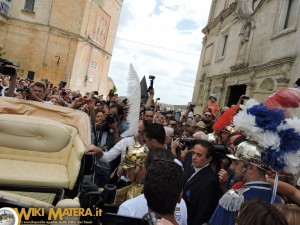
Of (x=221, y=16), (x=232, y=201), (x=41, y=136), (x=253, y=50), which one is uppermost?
(x=221, y=16)

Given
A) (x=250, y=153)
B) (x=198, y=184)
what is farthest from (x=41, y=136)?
(x=250, y=153)

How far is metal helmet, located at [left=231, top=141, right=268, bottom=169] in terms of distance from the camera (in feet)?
7.81

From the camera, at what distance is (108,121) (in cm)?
515

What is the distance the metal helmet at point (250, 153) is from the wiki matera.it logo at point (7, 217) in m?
1.75

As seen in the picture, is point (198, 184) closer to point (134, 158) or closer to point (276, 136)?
point (134, 158)

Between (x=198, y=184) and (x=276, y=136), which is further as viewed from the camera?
(x=198, y=184)

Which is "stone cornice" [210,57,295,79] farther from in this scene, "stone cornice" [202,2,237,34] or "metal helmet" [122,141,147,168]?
"metal helmet" [122,141,147,168]

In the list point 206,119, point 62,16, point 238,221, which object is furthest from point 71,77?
point 238,221

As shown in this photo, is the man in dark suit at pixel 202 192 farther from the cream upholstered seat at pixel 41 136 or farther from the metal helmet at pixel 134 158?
the cream upholstered seat at pixel 41 136

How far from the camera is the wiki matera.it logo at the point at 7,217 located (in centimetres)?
186

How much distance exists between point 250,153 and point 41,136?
3.44m

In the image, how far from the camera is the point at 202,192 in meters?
2.87

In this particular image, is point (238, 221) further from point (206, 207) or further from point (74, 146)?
point (74, 146)

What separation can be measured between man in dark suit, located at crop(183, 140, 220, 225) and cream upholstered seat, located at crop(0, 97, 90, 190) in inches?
69.1
